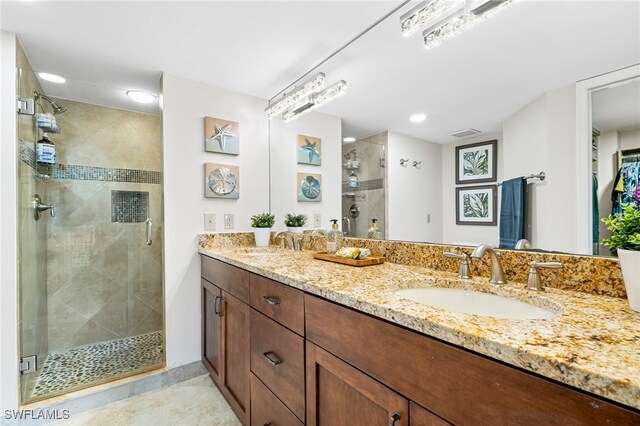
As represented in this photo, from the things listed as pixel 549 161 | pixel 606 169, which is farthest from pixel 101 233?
pixel 606 169

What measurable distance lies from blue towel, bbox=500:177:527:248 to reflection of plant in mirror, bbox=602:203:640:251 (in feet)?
0.81

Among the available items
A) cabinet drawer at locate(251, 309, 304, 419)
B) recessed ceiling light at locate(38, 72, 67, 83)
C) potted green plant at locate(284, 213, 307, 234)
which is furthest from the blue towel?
recessed ceiling light at locate(38, 72, 67, 83)

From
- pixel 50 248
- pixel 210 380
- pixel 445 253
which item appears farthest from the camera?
pixel 50 248

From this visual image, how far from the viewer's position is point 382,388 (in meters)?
0.71

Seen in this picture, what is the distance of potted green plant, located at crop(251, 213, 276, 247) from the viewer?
229cm

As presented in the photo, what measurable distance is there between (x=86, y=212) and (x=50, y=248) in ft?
1.17

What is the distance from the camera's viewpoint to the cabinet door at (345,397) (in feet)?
2.27

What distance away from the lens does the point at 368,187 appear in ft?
5.28

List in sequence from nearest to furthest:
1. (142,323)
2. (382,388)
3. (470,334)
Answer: (470,334) < (382,388) < (142,323)

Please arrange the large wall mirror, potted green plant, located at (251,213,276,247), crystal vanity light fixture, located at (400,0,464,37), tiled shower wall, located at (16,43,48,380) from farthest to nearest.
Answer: potted green plant, located at (251,213,276,247), tiled shower wall, located at (16,43,48,380), crystal vanity light fixture, located at (400,0,464,37), the large wall mirror

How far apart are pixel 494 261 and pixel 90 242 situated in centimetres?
285

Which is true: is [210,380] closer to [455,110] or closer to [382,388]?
[382,388]

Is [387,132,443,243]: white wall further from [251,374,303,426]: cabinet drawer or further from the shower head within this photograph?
the shower head

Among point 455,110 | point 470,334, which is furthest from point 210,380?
point 455,110
